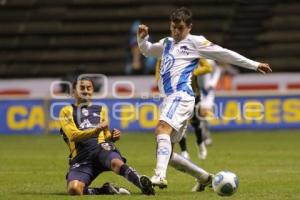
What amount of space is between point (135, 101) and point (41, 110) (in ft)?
7.93

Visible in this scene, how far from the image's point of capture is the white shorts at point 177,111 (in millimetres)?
10453

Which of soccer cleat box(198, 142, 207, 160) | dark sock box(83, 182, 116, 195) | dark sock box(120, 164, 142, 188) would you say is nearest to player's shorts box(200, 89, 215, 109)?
soccer cleat box(198, 142, 207, 160)

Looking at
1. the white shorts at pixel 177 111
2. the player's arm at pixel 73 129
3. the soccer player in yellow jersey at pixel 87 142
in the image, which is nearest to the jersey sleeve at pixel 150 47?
the white shorts at pixel 177 111

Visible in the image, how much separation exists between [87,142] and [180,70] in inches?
54.7

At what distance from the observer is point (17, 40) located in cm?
2998

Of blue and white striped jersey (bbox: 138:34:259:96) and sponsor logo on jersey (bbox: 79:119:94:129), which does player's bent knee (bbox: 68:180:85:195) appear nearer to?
sponsor logo on jersey (bbox: 79:119:94:129)

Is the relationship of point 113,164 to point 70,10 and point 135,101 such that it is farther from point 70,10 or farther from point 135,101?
point 70,10

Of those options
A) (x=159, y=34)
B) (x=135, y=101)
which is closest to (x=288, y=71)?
(x=159, y=34)

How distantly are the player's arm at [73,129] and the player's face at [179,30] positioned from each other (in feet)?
4.43

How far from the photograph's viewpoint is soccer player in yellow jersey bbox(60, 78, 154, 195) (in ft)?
34.4

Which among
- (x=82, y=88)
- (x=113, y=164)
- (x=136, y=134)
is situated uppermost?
(x=82, y=88)

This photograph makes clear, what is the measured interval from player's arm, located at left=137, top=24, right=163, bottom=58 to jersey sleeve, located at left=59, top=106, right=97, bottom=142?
1147 millimetres

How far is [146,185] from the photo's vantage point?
32.8 feet

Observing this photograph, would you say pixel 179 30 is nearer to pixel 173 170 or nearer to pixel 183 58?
pixel 183 58
